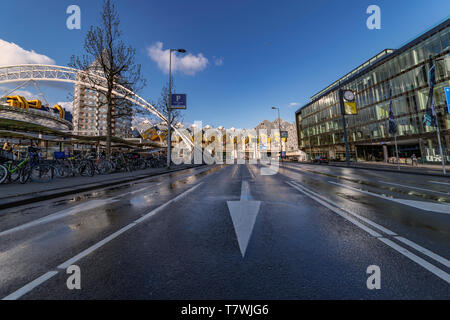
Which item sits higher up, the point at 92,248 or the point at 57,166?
the point at 57,166

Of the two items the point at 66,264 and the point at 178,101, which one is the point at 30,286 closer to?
the point at 66,264

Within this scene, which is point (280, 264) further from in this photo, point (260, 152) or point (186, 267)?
point (260, 152)

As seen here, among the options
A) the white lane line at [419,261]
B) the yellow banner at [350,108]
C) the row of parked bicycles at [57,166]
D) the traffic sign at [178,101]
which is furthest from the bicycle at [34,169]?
the yellow banner at [350,108]

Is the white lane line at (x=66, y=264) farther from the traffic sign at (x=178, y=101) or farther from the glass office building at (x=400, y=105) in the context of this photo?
the glass office building at (x=400, y=105)

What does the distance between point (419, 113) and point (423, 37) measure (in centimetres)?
1041

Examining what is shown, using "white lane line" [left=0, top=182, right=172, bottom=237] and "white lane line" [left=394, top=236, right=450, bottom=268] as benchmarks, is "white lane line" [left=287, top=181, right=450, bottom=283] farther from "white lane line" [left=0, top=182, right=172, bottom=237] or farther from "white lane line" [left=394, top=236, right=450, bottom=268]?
"white lane line" [left=0, top=182, right=172, bottom=237]

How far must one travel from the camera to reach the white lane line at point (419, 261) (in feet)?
6.19

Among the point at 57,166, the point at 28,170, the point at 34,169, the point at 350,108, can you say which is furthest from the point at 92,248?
the point at 350,108

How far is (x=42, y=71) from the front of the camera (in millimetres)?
65188

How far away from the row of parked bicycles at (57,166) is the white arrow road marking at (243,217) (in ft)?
31.8

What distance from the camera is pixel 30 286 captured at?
1785 mm

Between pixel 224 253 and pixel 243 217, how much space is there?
1623 mm

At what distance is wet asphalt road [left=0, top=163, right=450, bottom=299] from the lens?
1.73 metres
